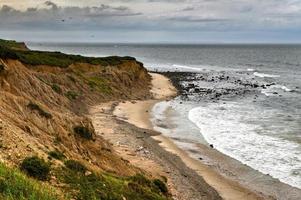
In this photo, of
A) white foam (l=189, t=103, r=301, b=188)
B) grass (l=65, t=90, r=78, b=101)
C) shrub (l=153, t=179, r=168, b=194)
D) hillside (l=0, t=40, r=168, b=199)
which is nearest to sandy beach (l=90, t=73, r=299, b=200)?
shrub (l=153, t=179, r=168, b=194)

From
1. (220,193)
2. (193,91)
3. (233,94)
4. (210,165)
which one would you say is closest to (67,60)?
(193,91)

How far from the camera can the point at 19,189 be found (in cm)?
1223

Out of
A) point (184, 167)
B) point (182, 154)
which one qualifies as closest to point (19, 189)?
point (184, 167)

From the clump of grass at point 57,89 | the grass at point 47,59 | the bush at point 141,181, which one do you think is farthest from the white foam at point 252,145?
the grass at point 47,59

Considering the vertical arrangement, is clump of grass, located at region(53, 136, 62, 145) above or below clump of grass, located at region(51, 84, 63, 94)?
above

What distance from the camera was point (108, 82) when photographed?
6388cm

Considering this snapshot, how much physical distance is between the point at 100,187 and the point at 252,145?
1991cm

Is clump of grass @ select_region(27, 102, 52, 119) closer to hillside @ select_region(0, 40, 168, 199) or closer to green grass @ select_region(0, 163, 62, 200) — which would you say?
hillside @ select_region(0, 40, 168, 199)

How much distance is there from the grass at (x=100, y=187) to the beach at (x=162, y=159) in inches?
149

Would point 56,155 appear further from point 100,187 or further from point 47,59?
point 47,59

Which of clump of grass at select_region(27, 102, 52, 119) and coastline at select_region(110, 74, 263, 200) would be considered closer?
coastline at select_region(110, 74, 263, 200)

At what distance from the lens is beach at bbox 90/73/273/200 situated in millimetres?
23344

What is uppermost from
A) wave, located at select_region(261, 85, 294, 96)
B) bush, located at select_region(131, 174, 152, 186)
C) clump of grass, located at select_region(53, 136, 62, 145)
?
clump of grass, located at select_region(53, 136, 62, 145)

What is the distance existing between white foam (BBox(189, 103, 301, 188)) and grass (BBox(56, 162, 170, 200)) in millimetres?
10689
